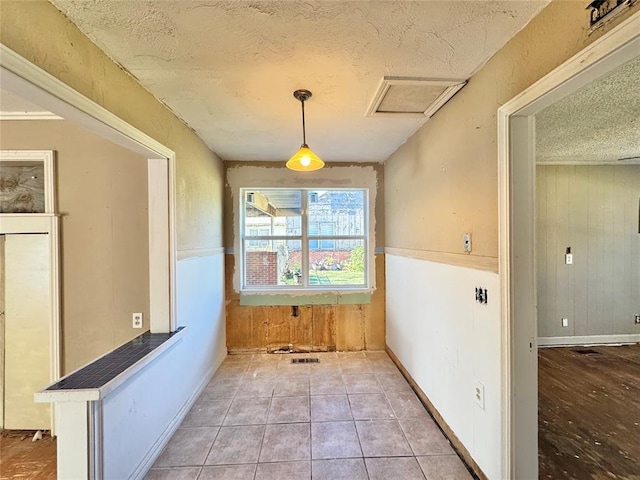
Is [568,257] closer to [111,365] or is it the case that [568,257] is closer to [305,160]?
[305,160]

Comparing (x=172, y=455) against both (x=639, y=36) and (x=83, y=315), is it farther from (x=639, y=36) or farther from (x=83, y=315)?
(x=639, y=36)

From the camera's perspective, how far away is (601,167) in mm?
4008

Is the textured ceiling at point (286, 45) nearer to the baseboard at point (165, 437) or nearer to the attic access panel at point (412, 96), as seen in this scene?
the attic access panel at point (412, 96)

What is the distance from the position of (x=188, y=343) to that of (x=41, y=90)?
2.15 meters

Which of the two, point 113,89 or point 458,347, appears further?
point 458,347

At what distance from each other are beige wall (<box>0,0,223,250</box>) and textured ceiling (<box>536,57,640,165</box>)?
9.15 ft

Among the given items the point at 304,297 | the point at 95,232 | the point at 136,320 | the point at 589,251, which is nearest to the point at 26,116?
the point at 95,232

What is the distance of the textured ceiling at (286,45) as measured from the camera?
4.24ft

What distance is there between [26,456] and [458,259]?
335cm

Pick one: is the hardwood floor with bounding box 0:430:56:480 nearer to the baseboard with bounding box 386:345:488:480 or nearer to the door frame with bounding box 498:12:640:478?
the baseboard with bounding box 386:345:488:480

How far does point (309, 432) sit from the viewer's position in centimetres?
231

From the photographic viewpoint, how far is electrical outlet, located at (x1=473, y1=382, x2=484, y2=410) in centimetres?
176

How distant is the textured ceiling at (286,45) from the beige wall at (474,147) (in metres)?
0.11

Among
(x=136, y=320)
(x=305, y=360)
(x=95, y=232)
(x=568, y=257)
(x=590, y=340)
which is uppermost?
(x=95, y=232)
